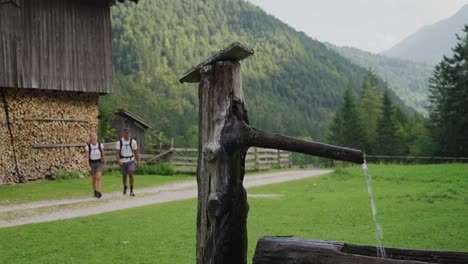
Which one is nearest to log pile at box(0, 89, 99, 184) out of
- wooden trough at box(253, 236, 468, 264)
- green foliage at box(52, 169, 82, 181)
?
green foliage at box(52, 169, 82, 181)

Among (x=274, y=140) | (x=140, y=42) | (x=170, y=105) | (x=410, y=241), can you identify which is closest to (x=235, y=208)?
(x=274, y=140)

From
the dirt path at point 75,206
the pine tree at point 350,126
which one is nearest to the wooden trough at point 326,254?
the dirt path at point 75,206

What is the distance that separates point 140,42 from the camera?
130750mm

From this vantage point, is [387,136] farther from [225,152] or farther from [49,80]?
[225,152]

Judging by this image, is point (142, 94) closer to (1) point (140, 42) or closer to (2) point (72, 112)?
(1) point (140, 42)

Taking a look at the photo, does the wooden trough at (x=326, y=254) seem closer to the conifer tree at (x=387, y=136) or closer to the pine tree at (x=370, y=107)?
the conifer tree at (x=387, y=136)

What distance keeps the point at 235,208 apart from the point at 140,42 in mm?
130752

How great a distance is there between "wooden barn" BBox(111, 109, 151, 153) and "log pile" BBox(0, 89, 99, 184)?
1436 centimetres

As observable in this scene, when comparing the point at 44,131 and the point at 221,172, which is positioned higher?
the point at 44,131

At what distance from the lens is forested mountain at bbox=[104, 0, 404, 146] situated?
118688 mm

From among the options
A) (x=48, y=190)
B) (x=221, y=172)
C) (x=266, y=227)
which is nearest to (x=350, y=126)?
(x=48, y=190)

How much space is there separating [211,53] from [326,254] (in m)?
145

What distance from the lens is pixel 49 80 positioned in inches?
998

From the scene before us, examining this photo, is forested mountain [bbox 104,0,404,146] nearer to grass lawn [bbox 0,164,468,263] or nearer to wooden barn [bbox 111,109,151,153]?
wooden barn [bbox 111,109,151,153]
